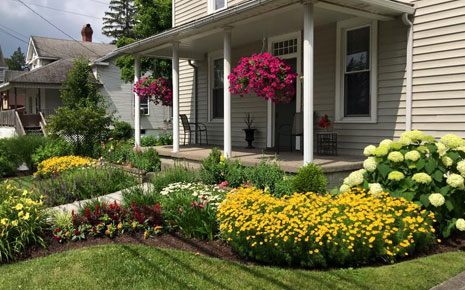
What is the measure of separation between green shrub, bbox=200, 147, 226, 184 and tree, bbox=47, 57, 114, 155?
5999mm

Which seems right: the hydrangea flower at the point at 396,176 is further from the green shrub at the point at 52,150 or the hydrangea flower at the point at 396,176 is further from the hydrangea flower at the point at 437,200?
the green shrub at the point at 52,150

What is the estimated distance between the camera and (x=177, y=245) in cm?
473

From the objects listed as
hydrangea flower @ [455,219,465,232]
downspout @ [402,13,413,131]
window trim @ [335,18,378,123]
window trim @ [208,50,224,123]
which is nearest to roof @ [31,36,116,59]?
window trim @ [208,50,224,123]

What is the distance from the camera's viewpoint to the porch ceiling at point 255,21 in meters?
6.73

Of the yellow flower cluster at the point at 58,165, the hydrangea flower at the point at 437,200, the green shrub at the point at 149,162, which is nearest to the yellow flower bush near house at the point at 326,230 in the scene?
the hydrangea flower at the point at 437,200

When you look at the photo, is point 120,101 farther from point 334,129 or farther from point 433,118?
point 433,118

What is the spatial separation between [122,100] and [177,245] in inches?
892

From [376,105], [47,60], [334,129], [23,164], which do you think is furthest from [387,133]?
[47,60]

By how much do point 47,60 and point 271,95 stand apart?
28162 millimetres

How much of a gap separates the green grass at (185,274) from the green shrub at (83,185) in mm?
2875

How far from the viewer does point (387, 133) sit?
7.60m

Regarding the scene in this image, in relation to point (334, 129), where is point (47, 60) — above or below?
above

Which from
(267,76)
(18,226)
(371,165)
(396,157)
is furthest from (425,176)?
(18,226)

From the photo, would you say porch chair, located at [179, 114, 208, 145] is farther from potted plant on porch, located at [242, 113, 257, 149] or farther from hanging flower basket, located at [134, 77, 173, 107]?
potted plant on porch, located at [242, 113, 257, 149]
